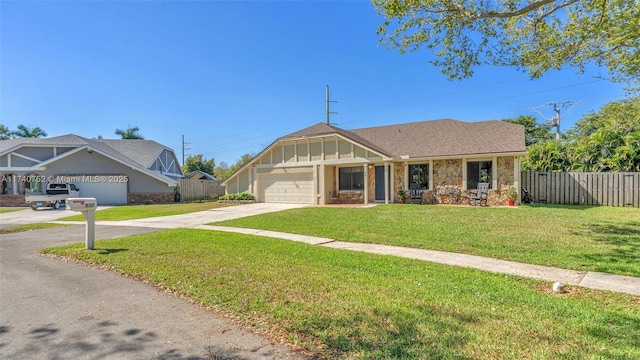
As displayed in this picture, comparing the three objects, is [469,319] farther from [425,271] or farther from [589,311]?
[425,271]

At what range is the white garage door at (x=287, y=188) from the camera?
69.9ft

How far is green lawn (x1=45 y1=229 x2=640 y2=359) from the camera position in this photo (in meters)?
3.25

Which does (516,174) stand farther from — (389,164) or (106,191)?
(106,191)

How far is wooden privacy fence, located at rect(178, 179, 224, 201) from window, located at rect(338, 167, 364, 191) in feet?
36.9

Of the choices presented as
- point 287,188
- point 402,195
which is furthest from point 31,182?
point 402,195

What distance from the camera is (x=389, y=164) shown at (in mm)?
19250

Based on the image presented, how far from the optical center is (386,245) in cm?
859

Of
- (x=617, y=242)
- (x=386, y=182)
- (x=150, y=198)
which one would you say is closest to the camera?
(x=617, y=242)

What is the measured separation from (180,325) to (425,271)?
4037mm

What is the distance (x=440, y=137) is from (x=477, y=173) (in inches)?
133

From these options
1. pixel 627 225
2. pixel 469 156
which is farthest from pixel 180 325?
pixel 469 156

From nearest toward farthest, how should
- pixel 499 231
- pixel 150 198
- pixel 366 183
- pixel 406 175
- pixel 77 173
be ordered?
1. pixel 499 231
2. pixel 406 175
3. pixel 366 183
4. pixel 77 173
5. pixel 150 198

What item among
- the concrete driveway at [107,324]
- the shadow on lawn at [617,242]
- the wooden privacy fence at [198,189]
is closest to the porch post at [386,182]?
the shadow on lawn at [617,242]

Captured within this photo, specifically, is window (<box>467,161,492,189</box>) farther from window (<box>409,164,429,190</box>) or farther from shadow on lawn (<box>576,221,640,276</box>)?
shadow on lawn (<box>576,221,640,276</box>)
